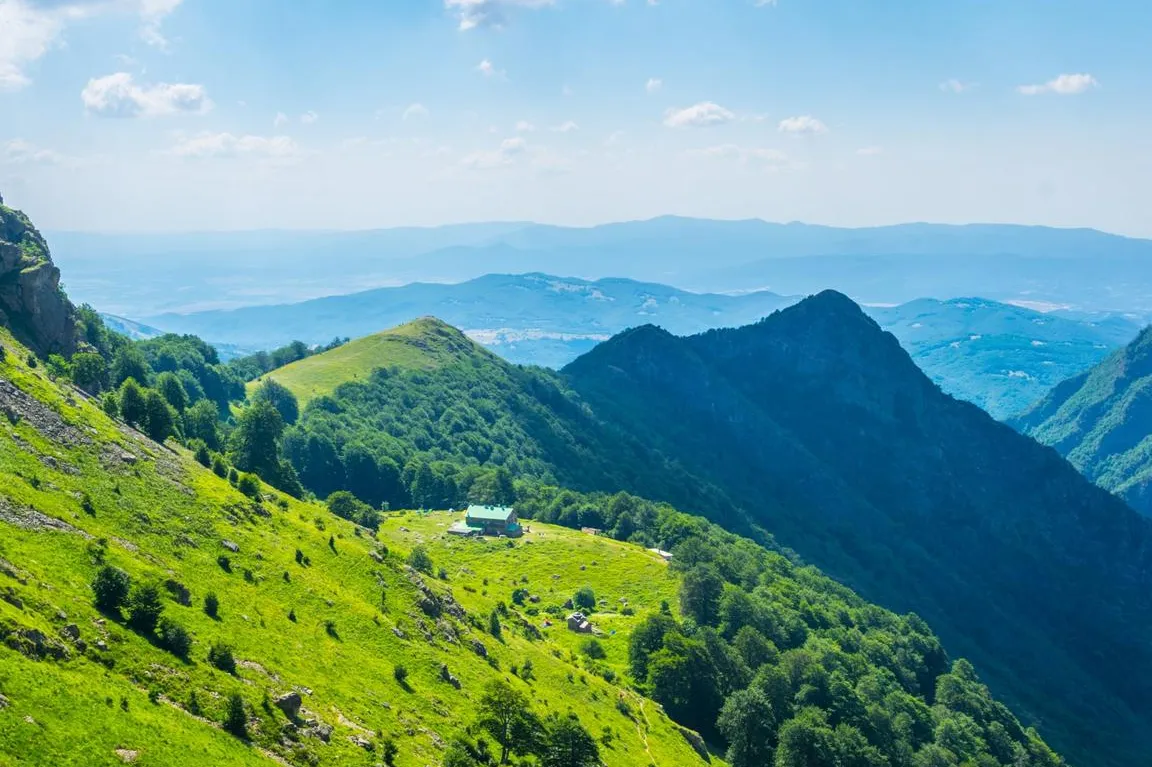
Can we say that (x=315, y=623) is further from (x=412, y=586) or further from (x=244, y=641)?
(x=412, y=586)

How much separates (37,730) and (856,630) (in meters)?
131

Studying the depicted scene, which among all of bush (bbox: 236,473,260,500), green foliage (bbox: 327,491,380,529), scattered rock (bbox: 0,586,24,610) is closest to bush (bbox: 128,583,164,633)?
scattered rock (bbox: 0,586,24,610)

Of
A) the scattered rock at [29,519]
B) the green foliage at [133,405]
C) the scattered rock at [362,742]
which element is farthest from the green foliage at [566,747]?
the green foliage at [133,405]

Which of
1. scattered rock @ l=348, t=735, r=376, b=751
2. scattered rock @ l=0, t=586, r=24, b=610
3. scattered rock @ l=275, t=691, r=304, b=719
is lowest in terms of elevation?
scattered rock @ l=348, t=735, r=376, b=751

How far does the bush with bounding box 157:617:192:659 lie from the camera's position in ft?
155

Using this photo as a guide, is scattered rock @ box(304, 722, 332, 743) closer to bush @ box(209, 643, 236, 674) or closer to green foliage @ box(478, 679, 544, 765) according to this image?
bush @ box(209, 643, 236, 674)

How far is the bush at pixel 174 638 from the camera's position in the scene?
1860 inches

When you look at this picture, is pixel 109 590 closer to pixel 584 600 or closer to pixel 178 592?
pixel 178 592

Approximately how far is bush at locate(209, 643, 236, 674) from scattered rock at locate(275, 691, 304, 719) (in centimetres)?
348

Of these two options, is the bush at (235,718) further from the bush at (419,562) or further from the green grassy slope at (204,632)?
the bush at (419,562)

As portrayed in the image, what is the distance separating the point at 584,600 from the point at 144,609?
73.6 metres

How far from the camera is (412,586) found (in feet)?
253

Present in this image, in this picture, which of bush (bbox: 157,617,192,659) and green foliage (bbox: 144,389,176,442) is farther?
green foliage (bbox: 144,389,176,442)

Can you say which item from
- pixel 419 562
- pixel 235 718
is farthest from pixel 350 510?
pixel 235 718
